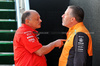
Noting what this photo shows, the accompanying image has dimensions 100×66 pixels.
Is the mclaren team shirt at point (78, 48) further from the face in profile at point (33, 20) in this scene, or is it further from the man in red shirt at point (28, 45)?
the face in profile at point (33, 20)

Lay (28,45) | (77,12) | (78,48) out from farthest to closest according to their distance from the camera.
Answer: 1. (28,45)
2. (77,12)
3. (78,48)

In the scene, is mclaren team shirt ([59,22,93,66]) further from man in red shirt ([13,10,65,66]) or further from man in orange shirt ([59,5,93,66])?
man in red shirt ([13,10,65,66])

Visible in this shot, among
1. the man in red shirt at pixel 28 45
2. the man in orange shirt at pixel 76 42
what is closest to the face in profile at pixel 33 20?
the man in red shirt at pixel 28 45

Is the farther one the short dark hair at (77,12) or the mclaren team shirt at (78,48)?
the short dark hair at (77,12)

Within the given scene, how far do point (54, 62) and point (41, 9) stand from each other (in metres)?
1.00

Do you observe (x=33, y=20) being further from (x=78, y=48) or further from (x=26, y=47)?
(x=78, y=48)

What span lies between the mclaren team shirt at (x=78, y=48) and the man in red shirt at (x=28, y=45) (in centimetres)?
24

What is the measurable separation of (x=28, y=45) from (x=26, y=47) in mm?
31

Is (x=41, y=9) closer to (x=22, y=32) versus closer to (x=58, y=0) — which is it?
Answer: (x=58, y=0)

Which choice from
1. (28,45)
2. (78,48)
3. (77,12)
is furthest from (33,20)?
(78,48)

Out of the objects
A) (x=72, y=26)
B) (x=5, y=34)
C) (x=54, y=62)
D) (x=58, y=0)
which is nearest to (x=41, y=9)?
(x=58, y=0)

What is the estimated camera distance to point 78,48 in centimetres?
121

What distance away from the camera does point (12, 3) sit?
335cm

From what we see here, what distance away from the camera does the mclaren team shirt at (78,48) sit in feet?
3.97
